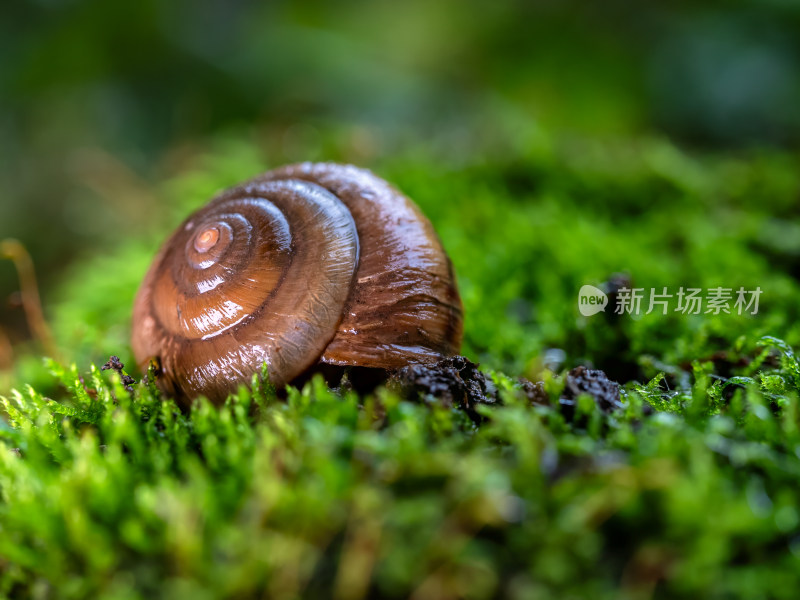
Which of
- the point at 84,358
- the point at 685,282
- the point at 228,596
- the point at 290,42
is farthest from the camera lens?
the point at 290,42

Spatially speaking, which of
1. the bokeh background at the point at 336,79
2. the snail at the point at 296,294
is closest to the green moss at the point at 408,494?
the snail at the point at 296,294

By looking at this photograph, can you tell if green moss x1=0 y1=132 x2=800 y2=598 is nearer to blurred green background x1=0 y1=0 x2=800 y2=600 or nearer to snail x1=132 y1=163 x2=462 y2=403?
blurred green background x1=0 y1=0 x2=800 y2=600

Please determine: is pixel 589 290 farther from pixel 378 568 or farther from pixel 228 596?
pixel 228 596

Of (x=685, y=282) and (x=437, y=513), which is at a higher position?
(x=685, y=282)

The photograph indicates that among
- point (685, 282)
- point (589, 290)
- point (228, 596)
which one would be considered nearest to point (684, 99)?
point (685, 282)
